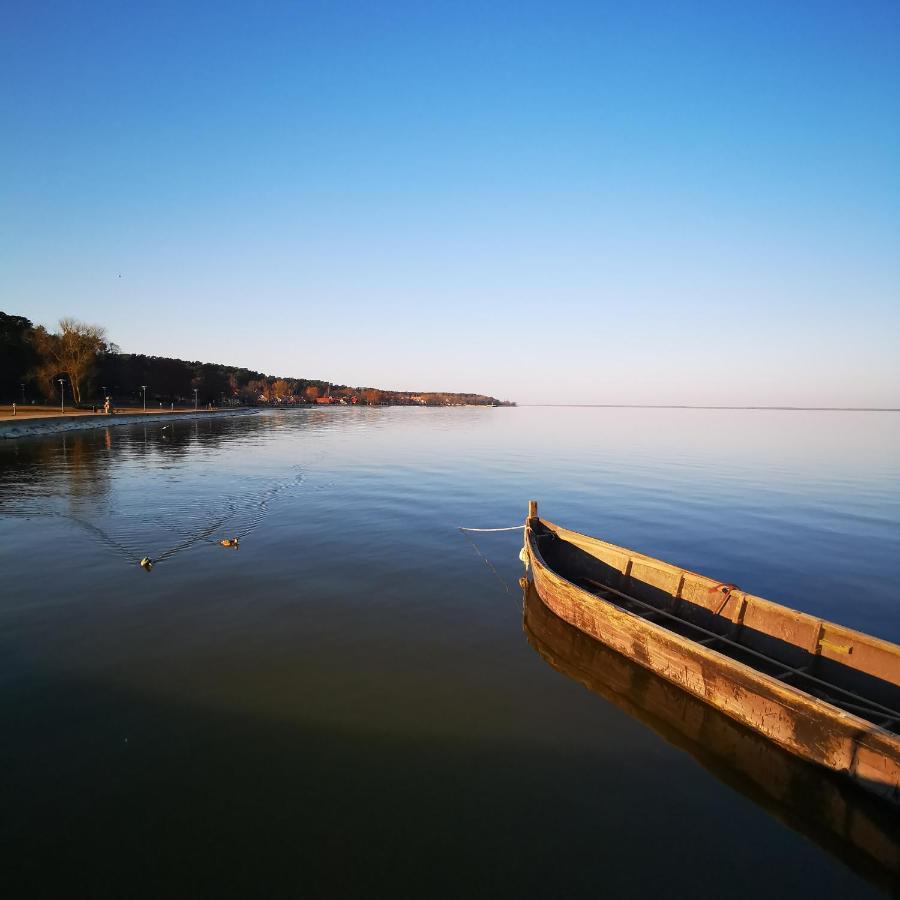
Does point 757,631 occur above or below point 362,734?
above

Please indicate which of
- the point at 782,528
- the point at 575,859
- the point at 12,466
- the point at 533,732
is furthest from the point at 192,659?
the point at 12,466

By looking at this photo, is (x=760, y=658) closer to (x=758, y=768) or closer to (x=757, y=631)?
(x=757, y=631)

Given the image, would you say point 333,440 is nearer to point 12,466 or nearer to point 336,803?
point 12,466

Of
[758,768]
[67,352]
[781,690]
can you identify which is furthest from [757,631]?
[67,352]

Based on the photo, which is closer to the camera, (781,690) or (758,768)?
(781,690)

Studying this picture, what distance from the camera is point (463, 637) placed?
12383 millimetres

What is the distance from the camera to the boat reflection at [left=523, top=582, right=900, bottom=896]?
264 inches

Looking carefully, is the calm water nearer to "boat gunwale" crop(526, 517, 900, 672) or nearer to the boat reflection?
the boat reflection

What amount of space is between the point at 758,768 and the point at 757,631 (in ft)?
10.9

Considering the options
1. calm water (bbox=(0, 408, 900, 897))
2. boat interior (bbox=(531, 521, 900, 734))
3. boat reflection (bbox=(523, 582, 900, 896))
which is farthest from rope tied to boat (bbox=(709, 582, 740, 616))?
calm water (bbox=(0, 408, 900, 897))

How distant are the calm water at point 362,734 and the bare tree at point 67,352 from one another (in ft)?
302

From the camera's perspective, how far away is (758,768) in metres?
8.06

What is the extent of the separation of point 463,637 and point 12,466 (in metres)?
42.0

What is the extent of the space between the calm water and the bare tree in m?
92.0
